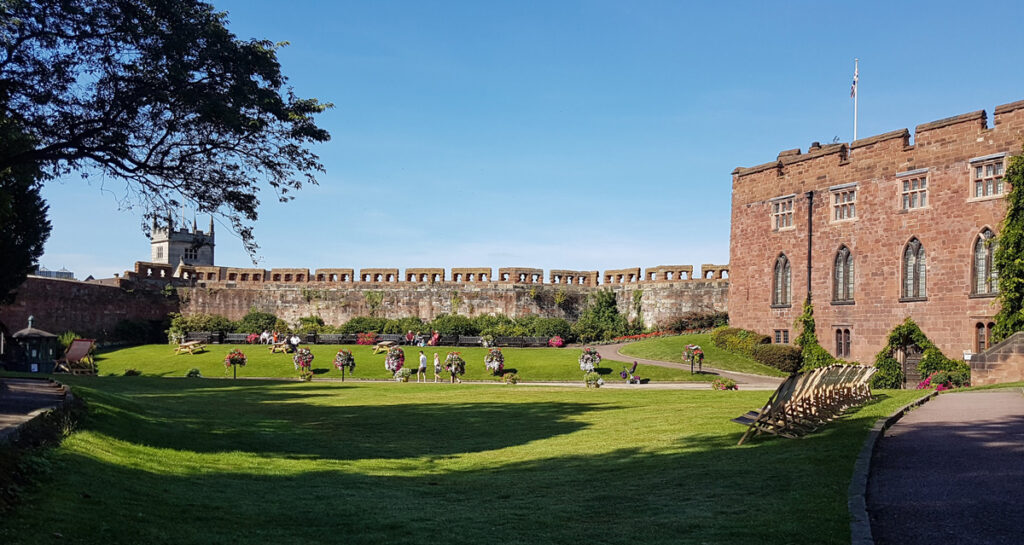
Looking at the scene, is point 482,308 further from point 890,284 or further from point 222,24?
point 222,24

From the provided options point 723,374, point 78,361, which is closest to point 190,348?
point 78,361

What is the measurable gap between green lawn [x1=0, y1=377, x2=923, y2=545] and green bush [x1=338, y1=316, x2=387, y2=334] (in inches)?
1356

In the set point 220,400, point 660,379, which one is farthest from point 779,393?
point 660,379

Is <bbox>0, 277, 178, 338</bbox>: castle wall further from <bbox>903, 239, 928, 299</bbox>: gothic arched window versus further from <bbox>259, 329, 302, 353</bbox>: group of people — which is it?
<bbox>903, 239, 928, 299</bbox>: gothic arched window

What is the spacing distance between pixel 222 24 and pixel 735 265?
34.4 metres

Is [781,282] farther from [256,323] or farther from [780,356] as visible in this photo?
[256,323]

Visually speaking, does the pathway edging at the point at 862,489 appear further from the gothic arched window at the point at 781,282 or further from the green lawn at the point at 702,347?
the gothic arched window at the point at 781,282

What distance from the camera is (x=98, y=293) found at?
181ft

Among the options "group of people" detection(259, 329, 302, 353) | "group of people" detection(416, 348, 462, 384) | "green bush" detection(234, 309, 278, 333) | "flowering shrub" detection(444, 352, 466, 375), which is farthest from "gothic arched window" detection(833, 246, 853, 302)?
"green bush" detection(234, 309, 278, 333)

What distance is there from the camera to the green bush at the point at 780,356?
Answer: 3941 centimetres

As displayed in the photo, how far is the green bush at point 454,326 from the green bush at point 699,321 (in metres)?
12.7


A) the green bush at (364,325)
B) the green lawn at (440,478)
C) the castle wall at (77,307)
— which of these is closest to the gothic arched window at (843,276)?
the green lawn at (440,478)

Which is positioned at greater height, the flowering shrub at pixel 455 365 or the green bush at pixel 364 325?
the green bush at pixel 364 325

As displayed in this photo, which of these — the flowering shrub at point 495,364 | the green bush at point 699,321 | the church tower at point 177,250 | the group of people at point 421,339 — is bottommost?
the flowering shrub at point 495,364
